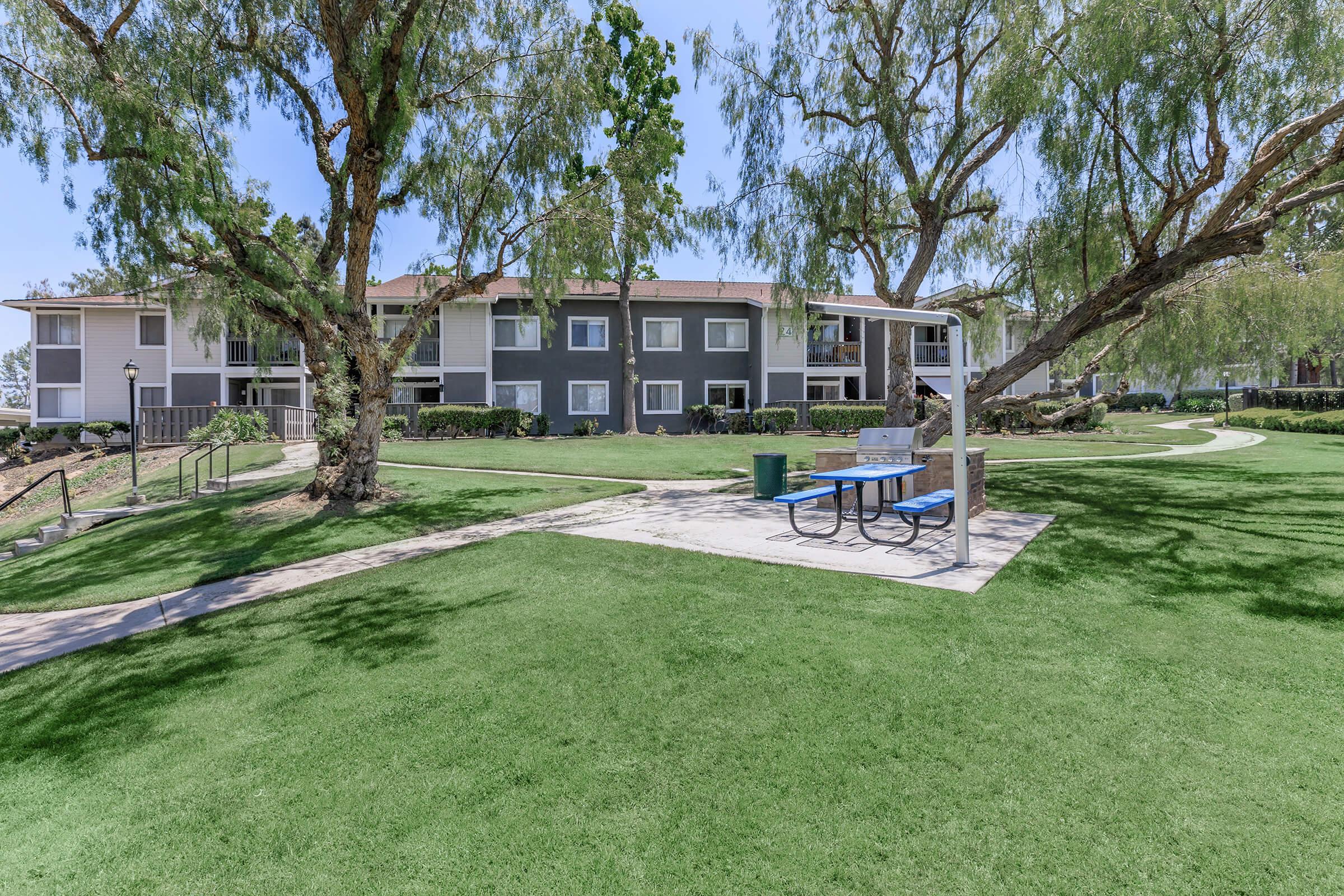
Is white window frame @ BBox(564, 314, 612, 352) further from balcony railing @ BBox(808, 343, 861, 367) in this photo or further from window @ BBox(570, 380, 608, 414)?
balcony railing @ BBox(808, 343, 861, 367)

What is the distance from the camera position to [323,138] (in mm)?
12609

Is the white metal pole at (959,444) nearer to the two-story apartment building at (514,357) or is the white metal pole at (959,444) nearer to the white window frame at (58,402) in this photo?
the two-story apartment building at (514,357)

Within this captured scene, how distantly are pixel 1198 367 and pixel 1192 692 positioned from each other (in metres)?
13.9

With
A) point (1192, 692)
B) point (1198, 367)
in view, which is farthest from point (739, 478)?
point (1192, 692)

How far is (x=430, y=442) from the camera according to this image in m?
25.5

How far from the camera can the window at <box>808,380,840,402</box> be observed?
115ft

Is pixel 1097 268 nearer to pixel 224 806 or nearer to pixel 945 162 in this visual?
pixel 945 162

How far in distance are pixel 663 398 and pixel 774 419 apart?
544 centimetres

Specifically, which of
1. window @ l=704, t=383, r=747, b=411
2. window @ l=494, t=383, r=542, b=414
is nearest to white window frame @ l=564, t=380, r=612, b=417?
window @ l=494, t=383, r=542, b=414

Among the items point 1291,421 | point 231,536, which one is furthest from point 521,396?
point 1291,421

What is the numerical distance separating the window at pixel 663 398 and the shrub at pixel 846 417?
6316mm

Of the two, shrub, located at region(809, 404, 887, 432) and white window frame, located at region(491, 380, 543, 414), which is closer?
shrub, located at region(809, 404, 887, 432)

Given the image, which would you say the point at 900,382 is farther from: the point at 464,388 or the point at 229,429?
the point at 464,388

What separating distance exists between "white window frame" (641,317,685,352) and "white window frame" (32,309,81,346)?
2437 cm
